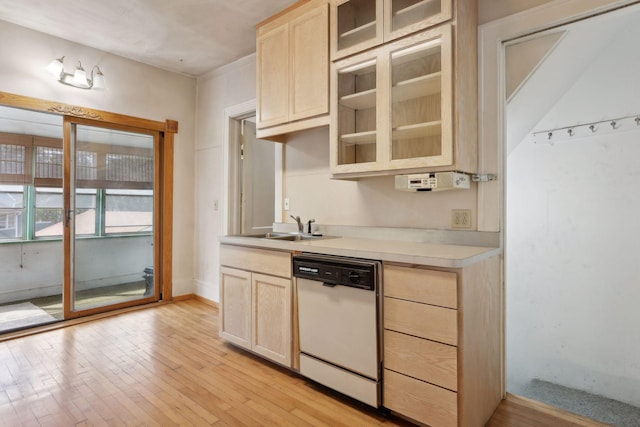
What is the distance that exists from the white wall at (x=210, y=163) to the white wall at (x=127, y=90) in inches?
4.6

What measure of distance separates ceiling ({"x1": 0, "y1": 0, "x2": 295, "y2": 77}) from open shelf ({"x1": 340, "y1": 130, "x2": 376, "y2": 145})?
126 cm

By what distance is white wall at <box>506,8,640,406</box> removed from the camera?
8.59 feet

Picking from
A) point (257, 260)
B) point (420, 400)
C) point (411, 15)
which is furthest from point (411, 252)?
point (411, 15)

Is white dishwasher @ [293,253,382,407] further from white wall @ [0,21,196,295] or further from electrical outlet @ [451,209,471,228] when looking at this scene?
white wall @ [0,21,196,295]

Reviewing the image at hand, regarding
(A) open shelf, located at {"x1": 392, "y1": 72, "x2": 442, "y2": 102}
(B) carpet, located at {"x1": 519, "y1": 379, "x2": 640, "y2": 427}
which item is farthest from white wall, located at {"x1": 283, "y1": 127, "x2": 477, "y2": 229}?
(B) carpet, located at {"x1": 519, "y1": 379, "x2": 640, "y2": 427}

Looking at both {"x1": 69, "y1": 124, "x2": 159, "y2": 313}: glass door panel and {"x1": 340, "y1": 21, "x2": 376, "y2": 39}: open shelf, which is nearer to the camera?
{"x1": 340, "y1": 21, "x2": 376, "y2": 39}: open shelf

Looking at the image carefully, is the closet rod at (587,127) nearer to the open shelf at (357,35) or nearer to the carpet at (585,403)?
the open shelf at (357,35)

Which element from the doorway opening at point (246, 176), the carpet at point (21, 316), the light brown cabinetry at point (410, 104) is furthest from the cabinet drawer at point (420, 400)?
the carpet at point (21, 316)

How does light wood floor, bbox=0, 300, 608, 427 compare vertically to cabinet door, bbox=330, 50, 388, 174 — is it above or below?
below

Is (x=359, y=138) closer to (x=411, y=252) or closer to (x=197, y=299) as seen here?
(x=411, y=252)

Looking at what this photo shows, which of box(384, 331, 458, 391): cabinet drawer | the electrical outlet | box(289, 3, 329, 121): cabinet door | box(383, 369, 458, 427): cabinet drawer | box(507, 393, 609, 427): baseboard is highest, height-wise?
box(289, 3, 329, 121): cabinet door

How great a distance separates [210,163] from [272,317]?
244 cm

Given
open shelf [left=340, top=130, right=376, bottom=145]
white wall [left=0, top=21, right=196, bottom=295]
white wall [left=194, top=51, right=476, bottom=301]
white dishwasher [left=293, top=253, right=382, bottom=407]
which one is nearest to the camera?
white dishwasher [left=293, top=253, right=382, bottom=407]

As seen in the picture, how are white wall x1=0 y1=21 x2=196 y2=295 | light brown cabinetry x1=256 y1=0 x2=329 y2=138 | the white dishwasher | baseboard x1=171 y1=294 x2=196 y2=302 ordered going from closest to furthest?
the white dishwasher < light brown cabinetry x1=256 y1=0 x2=329 y2=138 < white wall x1=0 y1=21 x2=196 y2=295 < baseboard x1=171 y1=294 x2=196 y2=302
